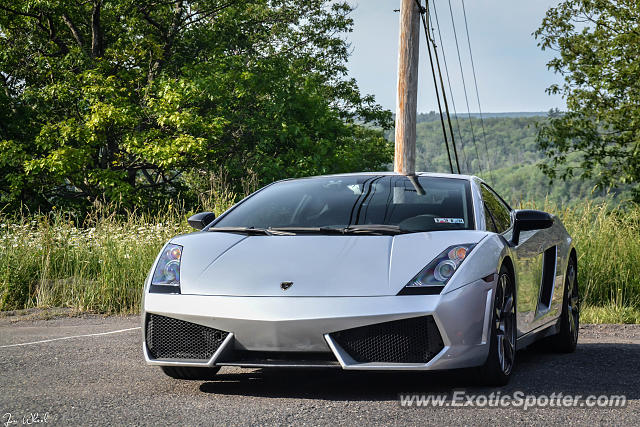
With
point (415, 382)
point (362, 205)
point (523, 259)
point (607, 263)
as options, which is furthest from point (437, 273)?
point (607, 263)

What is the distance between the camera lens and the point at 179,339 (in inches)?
203

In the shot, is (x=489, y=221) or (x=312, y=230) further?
(x=489, y=221)

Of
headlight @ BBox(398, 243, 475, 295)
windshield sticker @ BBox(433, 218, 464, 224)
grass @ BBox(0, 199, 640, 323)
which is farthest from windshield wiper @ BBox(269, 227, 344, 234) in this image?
grass @ BBox(0, 199, 640, 323)

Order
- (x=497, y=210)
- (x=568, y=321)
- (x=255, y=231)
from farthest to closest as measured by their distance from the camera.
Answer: (x=568, y=321) < (x=497, y=210) < (x=255, y=231)

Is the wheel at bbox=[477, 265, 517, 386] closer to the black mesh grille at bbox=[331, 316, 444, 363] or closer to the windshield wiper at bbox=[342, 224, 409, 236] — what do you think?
the black mesh grille at bbox=[331, 316, 444, 363]

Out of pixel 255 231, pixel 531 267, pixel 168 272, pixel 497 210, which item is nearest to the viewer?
pixel 168 272

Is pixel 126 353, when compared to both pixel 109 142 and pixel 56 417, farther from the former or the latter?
pixel 109 142

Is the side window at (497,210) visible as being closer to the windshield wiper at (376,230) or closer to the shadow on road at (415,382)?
the windshield wiper at (376,230)

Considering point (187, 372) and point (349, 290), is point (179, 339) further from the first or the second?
point (349, 290)

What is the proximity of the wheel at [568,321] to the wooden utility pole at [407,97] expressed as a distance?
5907 mm

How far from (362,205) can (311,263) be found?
1.05m

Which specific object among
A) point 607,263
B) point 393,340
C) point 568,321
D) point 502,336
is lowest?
point 607,263

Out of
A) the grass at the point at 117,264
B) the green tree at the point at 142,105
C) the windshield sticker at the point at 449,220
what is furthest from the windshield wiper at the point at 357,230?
the green tree at the point at 142,105

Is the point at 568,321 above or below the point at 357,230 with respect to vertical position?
below
